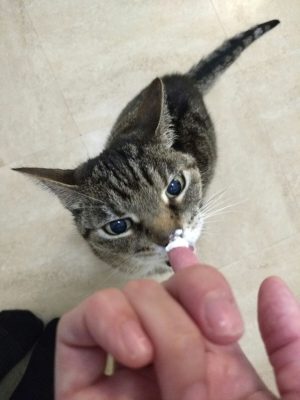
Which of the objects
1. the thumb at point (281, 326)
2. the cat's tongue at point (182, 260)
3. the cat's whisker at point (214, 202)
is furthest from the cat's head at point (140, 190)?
the thumb at point (281, 326)

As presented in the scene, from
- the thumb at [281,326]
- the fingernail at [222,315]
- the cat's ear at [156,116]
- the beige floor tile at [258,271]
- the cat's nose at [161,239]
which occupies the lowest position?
the beige floor tile at [258,271]

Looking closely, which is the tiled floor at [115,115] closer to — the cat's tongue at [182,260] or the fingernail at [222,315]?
the cat's tongue at [182,260]

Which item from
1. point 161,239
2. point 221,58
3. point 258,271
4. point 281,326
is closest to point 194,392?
point 281,326

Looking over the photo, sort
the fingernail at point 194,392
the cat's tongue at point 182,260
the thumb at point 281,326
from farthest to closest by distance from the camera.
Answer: the cat's tongue at point 182,260 → the thumb at point 281,326 → the fingernail at point 194,392

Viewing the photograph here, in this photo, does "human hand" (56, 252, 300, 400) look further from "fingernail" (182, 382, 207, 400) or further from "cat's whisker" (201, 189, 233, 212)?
"cat's whisker" (201, 189, 233, 212)

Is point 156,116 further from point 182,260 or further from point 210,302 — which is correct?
point 210,302

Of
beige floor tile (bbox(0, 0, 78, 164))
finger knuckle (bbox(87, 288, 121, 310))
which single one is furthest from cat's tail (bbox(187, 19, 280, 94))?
finger knuckle (bbox(87, 288, 121, 310))

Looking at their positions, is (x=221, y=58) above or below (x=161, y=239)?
above
